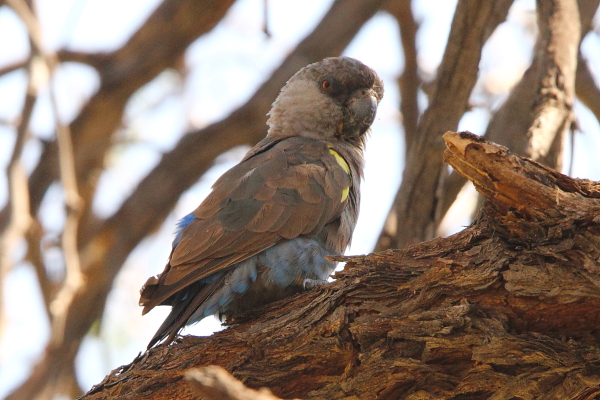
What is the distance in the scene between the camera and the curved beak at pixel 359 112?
558 cm

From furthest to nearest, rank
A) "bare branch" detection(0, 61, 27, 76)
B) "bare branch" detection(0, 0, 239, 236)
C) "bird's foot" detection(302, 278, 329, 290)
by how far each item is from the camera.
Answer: "bare branch" detection(0, 61, 27, 76), "bare branch" detection(0, 0, 239, 236), "bird's foot" detection(302, 278, 329, 290)

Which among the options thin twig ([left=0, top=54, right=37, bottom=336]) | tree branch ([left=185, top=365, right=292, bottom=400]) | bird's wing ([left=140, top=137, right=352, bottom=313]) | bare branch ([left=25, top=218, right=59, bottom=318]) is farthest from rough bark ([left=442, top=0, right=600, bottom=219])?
bare branch ([left=25, top=218, right=59, bottom=318])

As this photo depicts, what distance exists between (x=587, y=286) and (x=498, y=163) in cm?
65

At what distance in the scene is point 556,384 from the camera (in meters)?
3.20

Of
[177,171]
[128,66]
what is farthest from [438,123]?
[128,66]

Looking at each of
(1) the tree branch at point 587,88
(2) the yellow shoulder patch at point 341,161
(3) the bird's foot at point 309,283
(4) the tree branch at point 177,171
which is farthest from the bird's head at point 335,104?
(1) the tree branch at point 587,88

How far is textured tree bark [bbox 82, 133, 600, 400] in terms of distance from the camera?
3002mm

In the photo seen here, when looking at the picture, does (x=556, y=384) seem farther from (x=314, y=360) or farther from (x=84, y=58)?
(x=84, y=58)

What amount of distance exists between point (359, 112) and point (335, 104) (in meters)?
0.23

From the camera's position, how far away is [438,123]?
214 inches

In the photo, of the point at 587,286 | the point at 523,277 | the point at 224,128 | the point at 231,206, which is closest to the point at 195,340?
the point at 231,206

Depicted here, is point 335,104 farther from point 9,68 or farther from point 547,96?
point 9,68

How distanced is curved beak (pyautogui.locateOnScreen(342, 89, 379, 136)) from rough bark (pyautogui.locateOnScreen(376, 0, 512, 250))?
16.6 inches

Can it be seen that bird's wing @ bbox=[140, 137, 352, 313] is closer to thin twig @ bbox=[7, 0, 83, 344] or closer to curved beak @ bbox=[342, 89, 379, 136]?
curved beak @ bbox=[342, 89, 379, 136]
